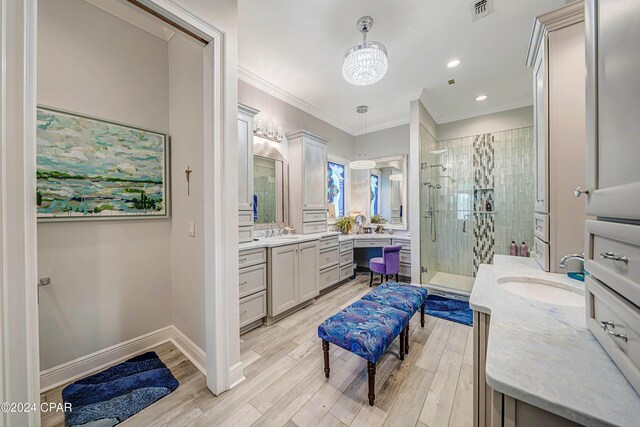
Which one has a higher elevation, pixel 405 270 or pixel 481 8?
pixel 481 8

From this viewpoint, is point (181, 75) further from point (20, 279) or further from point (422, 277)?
point (422, 277)

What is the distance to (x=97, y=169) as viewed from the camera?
Answer: 185 centimetres

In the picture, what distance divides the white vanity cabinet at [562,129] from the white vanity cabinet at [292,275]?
2268 mm

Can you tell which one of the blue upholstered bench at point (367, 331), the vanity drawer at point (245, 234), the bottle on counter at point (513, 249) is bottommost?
the blue upholstered bench at point (367, 331)

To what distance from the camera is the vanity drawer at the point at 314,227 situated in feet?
11.3

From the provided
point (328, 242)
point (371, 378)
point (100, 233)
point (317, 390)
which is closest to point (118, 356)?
point (100, 233)

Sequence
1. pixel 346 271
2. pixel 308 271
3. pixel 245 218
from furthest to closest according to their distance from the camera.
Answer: pixel 346 271 < pixel 308 271 < pixel 245 218

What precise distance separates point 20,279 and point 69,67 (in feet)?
5.77

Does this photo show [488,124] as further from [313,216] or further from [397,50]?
[313,216]

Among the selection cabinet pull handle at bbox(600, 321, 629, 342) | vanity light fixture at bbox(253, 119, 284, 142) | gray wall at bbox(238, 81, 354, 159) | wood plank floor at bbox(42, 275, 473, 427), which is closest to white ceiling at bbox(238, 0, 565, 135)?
gray wall at bbox(238, 81, 354, 159)

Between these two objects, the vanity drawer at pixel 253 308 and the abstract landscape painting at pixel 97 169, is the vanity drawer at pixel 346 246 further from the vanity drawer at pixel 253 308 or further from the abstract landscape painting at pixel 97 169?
the abstract landscape painting at pixel 97 169

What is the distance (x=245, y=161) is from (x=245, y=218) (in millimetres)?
671

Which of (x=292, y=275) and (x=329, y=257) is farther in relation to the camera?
(x=329, y=257)

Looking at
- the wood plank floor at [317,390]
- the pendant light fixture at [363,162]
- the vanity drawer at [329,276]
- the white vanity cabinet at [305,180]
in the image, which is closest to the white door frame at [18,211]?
the wood plank floor at [317,390]
